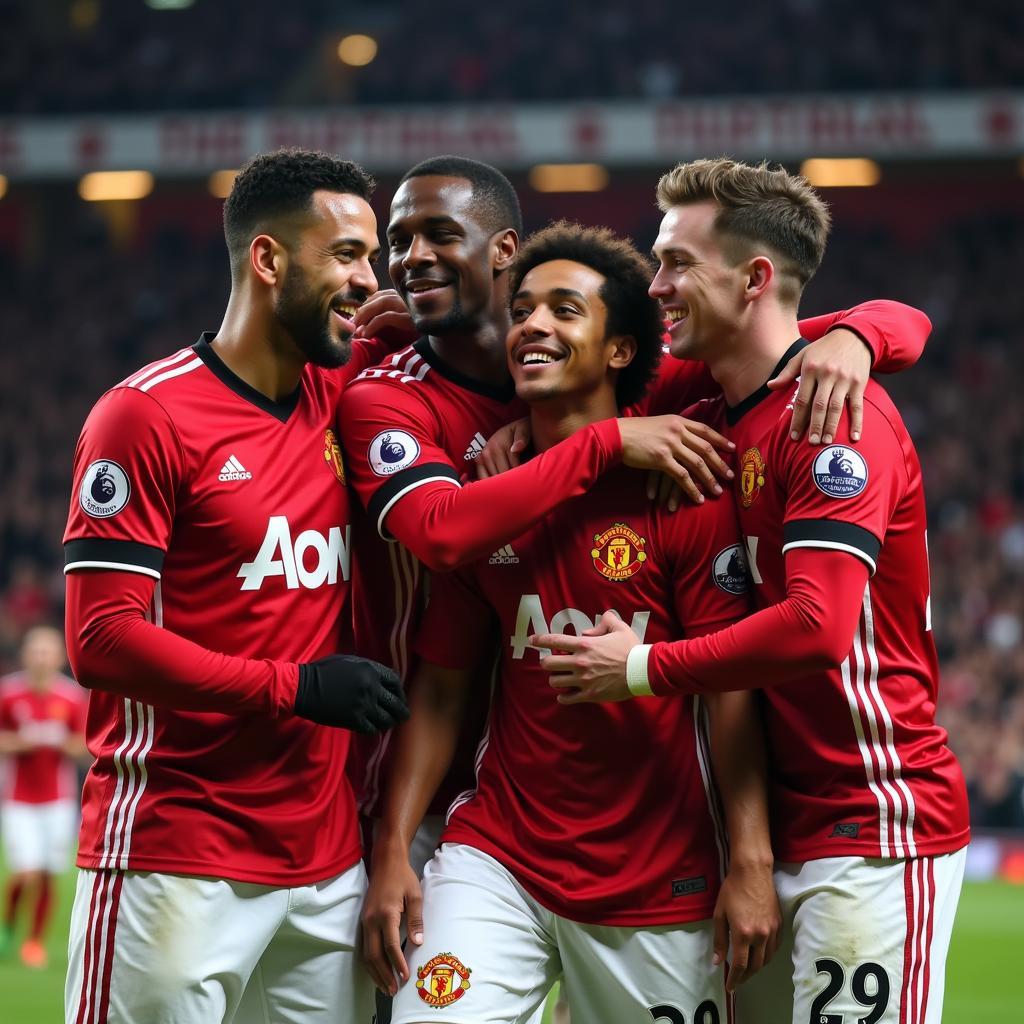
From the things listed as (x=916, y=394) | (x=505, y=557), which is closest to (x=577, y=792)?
(x=505, y=557)

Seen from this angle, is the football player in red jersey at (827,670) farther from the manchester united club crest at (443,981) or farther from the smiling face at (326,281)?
the smiling face at (326,281)

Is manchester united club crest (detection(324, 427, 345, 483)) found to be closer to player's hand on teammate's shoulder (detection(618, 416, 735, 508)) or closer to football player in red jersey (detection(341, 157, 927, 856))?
football player in red jersey (detection(341, 157, 927, 856))

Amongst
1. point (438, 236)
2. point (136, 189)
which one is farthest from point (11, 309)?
point (438, 236)

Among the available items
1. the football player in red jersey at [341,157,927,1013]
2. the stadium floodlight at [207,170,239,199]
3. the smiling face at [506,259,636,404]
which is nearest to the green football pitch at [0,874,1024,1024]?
the football player in red jersey at [341,157,927,1013]

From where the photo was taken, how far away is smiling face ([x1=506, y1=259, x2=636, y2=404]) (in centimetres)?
398

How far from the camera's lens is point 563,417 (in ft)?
13.5

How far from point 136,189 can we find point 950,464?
43.0ft

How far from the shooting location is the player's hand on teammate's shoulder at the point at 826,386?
11.9 ft

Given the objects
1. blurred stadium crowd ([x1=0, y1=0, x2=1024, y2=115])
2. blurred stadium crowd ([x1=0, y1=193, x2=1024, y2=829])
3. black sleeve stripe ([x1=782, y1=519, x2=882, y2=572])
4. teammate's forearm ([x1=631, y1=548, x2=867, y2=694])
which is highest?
blurred stadium crowd ([x1=0, y1=0, x2=1024, y2=115])

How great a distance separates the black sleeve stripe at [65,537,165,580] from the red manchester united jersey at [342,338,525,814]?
0.64 metres

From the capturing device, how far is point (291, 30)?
997 inches

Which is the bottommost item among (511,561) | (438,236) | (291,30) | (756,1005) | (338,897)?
(756,1005)

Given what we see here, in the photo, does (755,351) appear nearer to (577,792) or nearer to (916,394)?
(577,792)

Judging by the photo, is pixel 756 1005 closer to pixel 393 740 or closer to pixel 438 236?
pixel 393 740
